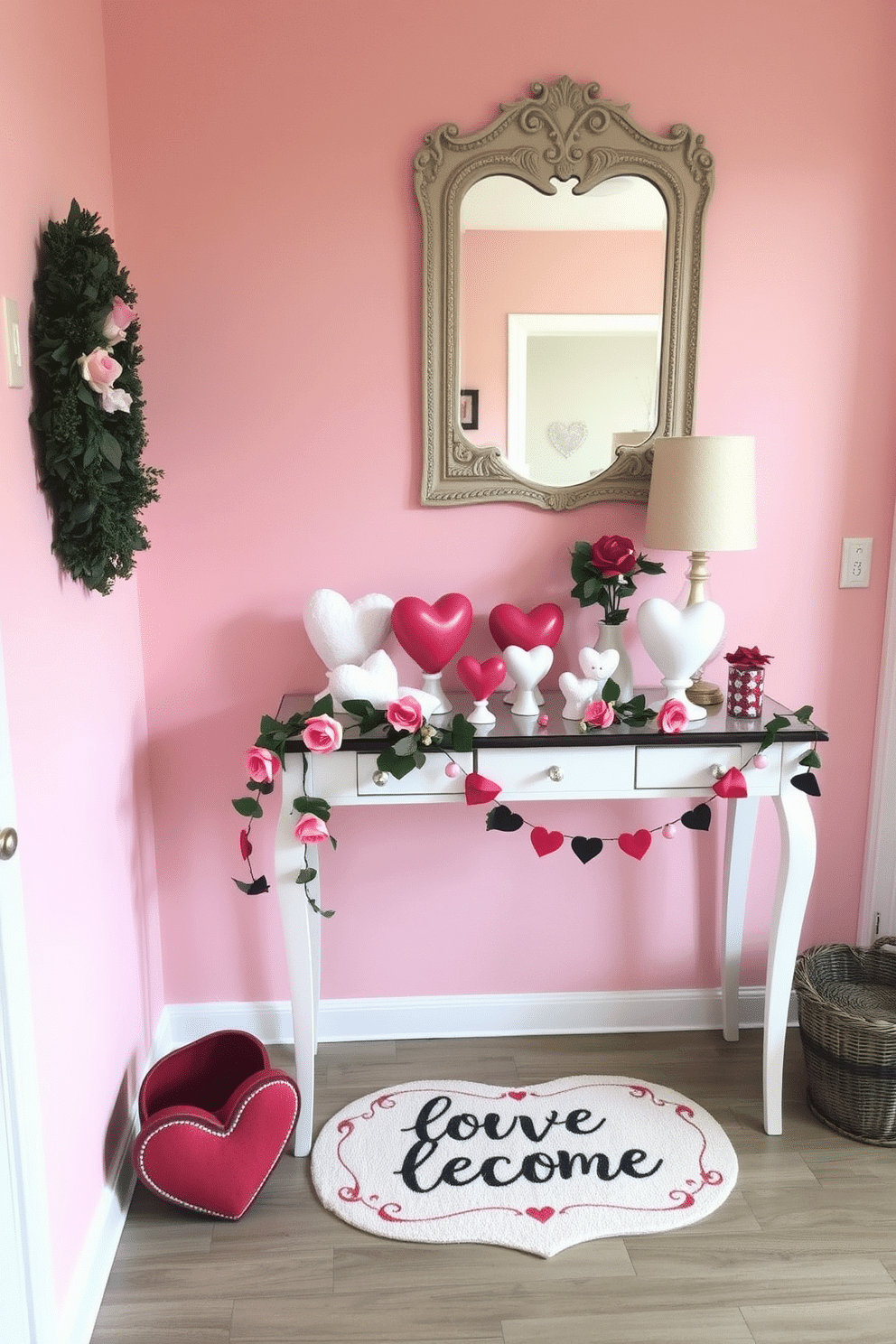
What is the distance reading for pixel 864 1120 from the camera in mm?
2135

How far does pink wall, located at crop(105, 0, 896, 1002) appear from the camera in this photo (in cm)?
214

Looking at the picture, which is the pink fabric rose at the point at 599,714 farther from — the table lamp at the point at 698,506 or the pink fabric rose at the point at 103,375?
the pink fabric rose at the point at 103,375

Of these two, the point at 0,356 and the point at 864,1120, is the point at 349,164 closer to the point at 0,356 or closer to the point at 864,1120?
the point at 0,356

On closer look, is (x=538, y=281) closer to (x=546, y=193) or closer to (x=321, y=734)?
(x=546, y=193)

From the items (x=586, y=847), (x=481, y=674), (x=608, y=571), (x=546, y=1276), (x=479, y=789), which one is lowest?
(x=546, y=1276)

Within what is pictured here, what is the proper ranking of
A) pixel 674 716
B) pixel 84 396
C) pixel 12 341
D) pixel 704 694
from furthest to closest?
pixel 704 694, pixel 674 716, pixel 84 396, pixel 12 341

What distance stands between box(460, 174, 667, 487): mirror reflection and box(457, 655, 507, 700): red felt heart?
49cm

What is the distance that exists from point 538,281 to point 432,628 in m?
0.80

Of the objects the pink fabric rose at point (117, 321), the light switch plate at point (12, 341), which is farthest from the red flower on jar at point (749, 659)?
the light switch plate at point (12, 341)

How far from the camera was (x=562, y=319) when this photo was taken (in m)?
2.23

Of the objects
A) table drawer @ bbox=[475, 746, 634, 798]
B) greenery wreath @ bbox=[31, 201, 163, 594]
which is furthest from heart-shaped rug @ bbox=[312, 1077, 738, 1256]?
greenery wreath @ bbox=[31, 201, 163, 594]

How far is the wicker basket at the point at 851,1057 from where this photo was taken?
2078 mm

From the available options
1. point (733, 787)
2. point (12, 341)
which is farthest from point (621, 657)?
point (12, 341)

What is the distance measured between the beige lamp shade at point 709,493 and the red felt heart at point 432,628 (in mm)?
456
